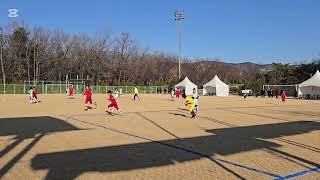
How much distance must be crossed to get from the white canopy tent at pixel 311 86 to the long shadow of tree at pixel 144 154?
143 feet

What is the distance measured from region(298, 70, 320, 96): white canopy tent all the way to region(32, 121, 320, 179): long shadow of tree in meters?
43.6

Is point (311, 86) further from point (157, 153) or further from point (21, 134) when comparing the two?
point (157, 153)

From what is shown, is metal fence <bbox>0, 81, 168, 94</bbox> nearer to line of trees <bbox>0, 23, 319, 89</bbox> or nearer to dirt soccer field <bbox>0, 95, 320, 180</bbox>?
line of trees <bbox>0, 23, 319, 89</bbox>

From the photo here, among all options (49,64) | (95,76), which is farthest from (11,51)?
(95,76)

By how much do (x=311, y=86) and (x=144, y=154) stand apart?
164 feet

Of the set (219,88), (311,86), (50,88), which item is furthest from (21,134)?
(50,88)

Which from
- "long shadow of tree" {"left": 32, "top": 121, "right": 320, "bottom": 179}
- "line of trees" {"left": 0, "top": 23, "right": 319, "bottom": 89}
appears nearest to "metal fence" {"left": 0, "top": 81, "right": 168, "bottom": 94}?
"line of trees" {"left": 0, "top": 23, "right": 319, "bottom": 89}

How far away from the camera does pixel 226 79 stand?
385ft

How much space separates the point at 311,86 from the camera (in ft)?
177

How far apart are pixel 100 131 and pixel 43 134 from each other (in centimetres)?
200

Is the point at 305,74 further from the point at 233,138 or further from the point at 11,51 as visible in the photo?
the point at 233,138

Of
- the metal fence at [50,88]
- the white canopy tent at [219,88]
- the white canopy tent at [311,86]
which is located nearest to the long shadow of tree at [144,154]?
the white canopy tent at [311,86]

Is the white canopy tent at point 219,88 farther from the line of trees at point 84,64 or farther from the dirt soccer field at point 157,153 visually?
the dirt soccer field at point 157,153

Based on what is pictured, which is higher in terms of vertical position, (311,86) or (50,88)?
(311,86)
